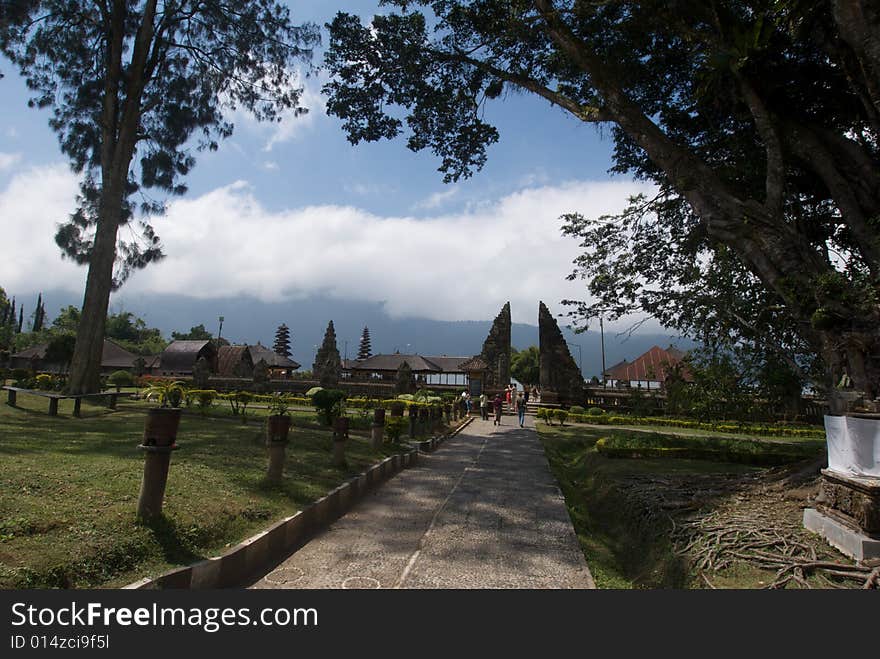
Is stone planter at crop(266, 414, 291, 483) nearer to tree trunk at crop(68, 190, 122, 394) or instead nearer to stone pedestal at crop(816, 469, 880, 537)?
stone pedestal at crop(816, 469, 880, 537)

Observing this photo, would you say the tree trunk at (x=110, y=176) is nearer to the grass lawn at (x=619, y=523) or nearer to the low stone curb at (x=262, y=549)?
the low stone curb at (x=262, y=549)

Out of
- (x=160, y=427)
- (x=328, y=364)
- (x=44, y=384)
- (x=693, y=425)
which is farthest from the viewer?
(x=328, y=364)

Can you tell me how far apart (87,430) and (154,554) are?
7.67 metres

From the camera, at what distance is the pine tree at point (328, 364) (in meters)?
26.9

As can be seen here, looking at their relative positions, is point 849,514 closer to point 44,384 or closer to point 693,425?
point 693,425

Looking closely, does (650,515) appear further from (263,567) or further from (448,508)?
(263,567)

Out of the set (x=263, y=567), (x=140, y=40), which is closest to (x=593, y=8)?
(x=263, y=567)

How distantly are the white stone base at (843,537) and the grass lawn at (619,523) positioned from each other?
125cm

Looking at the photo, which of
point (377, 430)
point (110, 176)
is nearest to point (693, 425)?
point (377, 430)

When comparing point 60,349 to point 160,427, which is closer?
point 160,427

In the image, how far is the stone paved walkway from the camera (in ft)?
13.1

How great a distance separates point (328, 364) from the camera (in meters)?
27.4

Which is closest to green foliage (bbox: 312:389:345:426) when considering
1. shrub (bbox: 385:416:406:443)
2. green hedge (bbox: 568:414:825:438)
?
shrub (bbox: 385:416:406:443)

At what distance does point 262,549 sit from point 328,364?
23751mm
